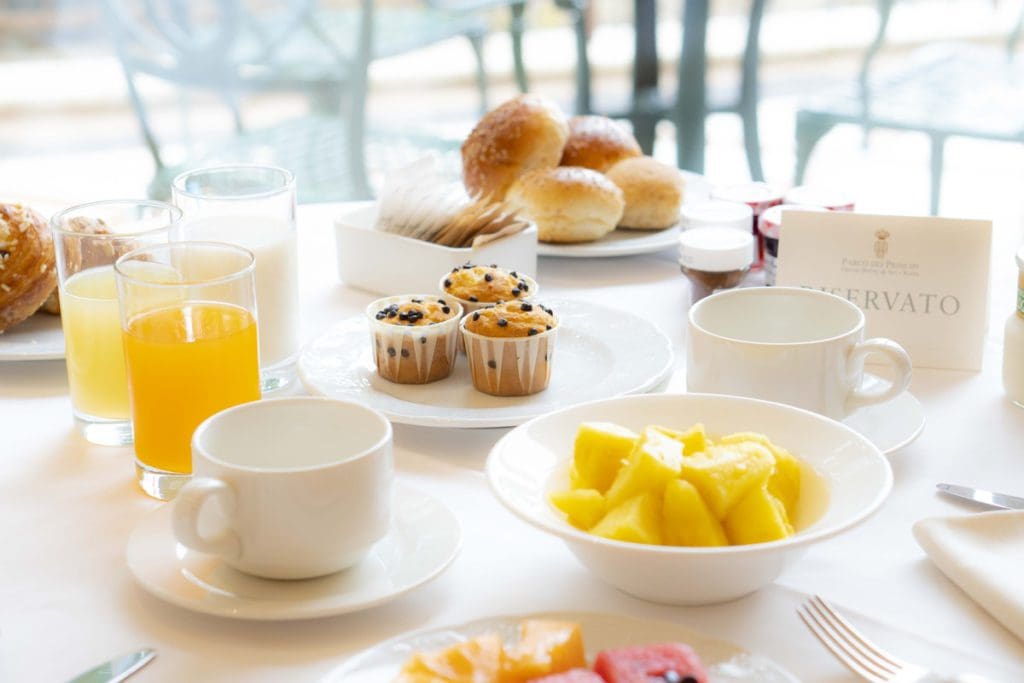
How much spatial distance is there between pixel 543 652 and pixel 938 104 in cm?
294

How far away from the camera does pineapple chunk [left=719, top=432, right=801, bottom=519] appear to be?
906 mm

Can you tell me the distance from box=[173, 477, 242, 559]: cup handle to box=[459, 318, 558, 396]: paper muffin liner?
16.7 inches

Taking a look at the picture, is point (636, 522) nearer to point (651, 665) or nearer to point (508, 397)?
point (651, 665)

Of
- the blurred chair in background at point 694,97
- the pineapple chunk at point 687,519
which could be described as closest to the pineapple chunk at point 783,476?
the pineapple chunk at point 687,519

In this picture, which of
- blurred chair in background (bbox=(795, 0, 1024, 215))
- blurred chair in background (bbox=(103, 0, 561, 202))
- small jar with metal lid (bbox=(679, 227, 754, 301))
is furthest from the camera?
blurred chair in background (bbox=(103, 0, 561, 202))

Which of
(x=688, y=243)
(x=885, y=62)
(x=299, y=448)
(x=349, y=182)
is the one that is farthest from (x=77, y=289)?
(x=885, y=62)

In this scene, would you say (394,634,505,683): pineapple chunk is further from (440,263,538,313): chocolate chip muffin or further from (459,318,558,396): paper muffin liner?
(440,263,538,313): chocolate chip muffin

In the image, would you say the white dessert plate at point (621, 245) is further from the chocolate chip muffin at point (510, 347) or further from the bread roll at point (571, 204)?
the chocolate chip muffin at point (510, 347)

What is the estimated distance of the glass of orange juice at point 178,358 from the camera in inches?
40.6

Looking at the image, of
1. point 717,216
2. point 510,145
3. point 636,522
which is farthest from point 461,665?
point 510,145

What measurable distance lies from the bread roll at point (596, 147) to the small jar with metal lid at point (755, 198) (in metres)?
0.22

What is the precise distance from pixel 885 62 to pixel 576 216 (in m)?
3.58

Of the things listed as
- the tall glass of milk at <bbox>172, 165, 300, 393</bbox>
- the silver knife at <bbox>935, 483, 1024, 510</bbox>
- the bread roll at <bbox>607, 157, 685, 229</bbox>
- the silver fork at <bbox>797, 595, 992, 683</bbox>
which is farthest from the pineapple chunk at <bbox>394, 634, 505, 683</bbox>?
the bread roll at <bbox>607, 157, 685, 229</bbox>

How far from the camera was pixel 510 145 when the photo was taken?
6.07 ft
